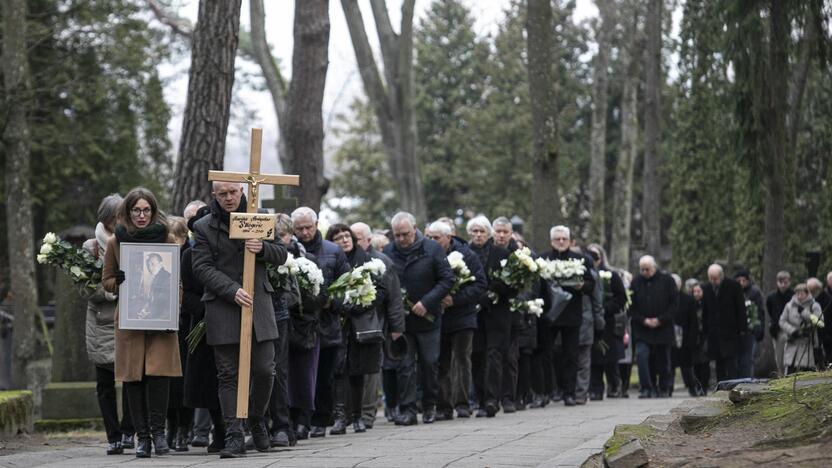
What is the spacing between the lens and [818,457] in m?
7.64

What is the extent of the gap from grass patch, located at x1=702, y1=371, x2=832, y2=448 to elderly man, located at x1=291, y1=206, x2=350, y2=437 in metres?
4.44

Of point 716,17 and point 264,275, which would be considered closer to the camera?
point 264,275

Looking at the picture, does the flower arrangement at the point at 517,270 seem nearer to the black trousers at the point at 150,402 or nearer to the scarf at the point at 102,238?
the scarf at the point at 102,238

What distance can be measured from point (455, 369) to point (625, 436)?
7056mm

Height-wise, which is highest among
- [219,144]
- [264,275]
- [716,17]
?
[716,17]

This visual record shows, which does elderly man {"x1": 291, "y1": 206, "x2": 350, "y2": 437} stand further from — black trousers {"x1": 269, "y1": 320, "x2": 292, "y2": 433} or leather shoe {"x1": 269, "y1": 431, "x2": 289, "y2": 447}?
leather shoe {"x1": 269, "y1": 431, "x2": 289, "y2": 447}

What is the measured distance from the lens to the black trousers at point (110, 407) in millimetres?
12297

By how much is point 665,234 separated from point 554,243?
4739cm

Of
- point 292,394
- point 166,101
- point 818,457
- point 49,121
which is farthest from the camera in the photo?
point 166,101

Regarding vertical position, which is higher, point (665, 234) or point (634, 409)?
point (665, 234)

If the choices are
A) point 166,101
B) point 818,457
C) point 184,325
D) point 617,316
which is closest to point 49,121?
point 166,101

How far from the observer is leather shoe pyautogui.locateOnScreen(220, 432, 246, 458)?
37.1 feet

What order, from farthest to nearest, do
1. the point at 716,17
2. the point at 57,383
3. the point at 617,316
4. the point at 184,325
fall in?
the point at 617,316
the point at 716,17
the point at 57,383
the point at 184,325

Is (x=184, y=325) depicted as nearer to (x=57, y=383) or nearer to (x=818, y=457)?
(x=57, y=383)
